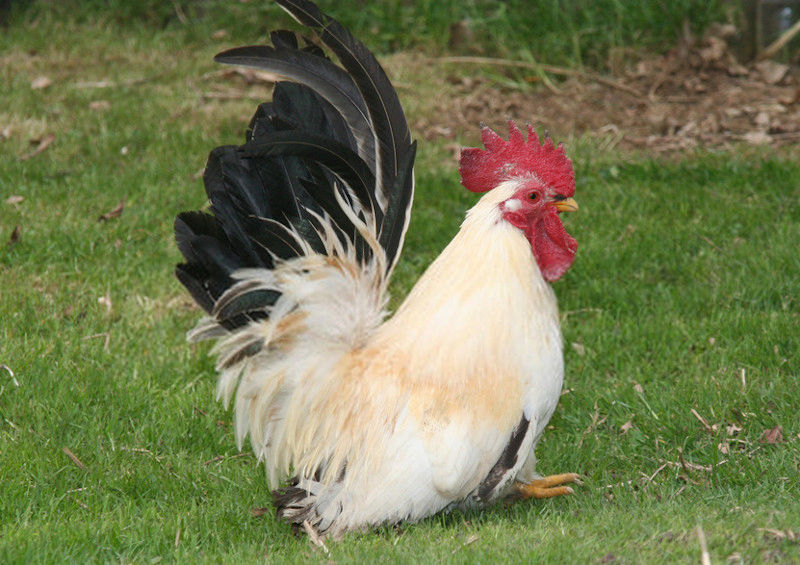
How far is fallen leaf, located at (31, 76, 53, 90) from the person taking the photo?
9.14 m

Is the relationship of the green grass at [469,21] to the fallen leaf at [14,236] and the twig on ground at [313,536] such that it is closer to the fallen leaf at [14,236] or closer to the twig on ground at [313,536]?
the fallen leaf at [14,236]

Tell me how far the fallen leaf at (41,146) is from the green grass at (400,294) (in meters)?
0.08

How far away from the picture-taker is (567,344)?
594 centimetres

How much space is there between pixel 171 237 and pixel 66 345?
1.44m

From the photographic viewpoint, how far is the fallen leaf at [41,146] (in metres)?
8.05

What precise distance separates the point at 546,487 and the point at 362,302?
1.27m

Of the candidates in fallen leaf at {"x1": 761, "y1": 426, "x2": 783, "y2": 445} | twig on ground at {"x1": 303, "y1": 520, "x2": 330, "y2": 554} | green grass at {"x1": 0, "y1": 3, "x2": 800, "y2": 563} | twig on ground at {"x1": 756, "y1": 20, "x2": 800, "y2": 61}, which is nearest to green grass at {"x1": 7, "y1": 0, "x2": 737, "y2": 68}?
twig on ground at {"x1": 756, "y1": 20, "x2": 800, "y2": 61}

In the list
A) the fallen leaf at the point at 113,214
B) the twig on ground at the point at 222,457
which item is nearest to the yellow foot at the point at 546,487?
the twig on ground at the point at 222,457

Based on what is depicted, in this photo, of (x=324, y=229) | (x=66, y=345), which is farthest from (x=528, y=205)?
(x=66, y=345)

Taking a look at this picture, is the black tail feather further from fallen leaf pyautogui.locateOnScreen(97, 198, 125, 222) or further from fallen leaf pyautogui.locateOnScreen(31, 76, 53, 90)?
fallen leaf pyautogui.locateOnScreen(31, 76, 53, 90)

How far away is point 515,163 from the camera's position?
417 cm

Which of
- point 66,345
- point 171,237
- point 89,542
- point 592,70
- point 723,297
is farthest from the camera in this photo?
point 592,70

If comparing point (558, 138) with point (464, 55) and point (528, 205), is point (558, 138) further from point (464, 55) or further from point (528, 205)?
point (528, 205)

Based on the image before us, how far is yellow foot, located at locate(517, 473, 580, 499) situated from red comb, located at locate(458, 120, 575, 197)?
4.31 feet
